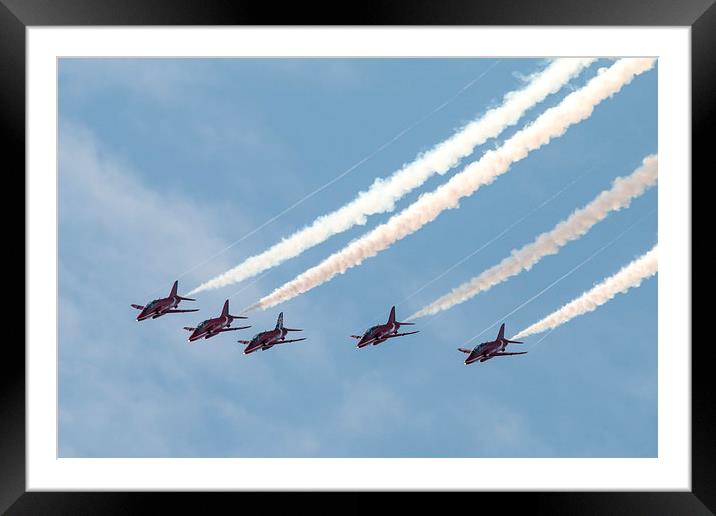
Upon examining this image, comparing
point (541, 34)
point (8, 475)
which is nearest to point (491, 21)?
point (541, 34)

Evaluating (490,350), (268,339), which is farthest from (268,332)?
(490,350)

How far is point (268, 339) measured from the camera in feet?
107

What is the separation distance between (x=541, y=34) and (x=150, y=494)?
9380mm

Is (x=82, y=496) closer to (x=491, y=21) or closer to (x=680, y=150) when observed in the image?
(x=491, y=21)

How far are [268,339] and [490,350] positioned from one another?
26.3ft

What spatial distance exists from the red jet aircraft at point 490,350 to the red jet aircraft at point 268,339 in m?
6.44

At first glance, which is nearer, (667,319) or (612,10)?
(612,10)

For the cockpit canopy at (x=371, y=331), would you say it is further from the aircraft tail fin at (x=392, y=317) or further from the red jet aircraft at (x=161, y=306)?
the red jet aircraft at (x=161, y=306)

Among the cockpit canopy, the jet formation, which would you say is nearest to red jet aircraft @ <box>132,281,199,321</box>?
the jet formation

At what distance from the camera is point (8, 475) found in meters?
14.0


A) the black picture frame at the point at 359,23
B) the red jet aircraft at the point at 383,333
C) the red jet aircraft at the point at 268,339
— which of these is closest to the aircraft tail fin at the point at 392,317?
the red jet aircraft at the point at 383,333

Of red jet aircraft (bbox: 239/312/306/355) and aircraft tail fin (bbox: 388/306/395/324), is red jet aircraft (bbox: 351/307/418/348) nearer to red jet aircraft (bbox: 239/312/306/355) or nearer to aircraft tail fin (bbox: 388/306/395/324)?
aircraft tail fin (bbox: 388/306/395/324)

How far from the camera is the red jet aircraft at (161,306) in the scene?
31.4m

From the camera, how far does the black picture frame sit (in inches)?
524
